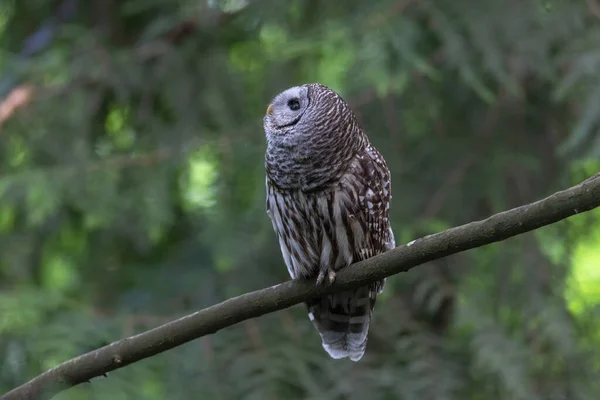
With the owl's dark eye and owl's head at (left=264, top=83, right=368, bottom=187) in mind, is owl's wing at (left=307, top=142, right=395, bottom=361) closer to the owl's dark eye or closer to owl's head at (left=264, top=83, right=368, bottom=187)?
owl's head at (left=264, top=83, right=368, bottom=187)

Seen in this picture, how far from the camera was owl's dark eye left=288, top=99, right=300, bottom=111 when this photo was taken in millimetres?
3879

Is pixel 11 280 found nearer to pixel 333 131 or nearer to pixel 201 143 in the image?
pixel 201 143

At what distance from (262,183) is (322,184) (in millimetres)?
2317

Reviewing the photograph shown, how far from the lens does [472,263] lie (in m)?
5.96

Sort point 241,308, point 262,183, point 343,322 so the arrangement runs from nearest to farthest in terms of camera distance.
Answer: point 241,308
point 343,322
point 262,183

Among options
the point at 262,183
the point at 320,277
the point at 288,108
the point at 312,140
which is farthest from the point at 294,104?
the point at 262,183

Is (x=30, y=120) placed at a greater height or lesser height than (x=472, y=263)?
greater

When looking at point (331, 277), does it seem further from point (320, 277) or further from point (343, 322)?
point (343, 322)

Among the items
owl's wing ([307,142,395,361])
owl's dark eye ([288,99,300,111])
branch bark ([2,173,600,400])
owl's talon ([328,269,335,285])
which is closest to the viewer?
branch bark ([2,173,600,400])

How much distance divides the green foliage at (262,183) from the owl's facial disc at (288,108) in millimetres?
1143

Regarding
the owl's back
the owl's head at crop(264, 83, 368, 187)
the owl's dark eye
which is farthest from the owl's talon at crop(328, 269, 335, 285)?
the owl's dark eye

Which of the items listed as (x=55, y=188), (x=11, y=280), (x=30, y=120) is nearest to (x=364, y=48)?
(x=55, y=188)

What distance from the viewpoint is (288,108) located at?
12.8ft

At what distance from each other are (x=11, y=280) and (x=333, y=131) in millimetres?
3976
